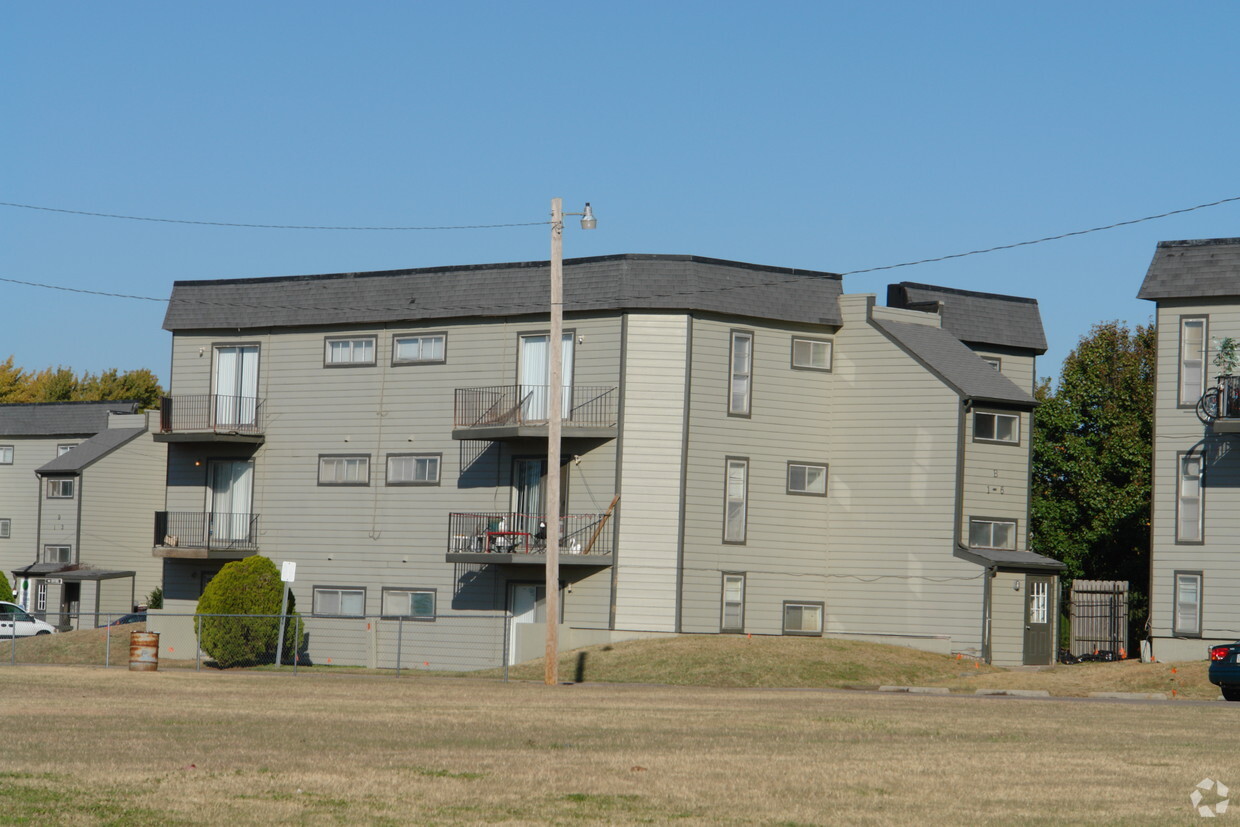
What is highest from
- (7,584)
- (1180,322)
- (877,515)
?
(1180,322)

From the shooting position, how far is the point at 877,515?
3950 centimetres

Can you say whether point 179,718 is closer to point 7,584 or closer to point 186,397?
point 186,397

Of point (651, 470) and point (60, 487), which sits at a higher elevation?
point (651, 470)

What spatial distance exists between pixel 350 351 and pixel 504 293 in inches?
193

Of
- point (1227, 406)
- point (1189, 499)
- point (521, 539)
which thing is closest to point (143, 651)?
point (521, 539)

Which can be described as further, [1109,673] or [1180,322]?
[1180,322]

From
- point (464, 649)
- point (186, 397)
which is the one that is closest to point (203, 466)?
point (186, 397)

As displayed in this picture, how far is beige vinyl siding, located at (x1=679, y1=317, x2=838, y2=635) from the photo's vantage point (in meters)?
38.7

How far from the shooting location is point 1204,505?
37156 mm

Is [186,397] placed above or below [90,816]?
above

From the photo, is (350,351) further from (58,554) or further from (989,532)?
(58,554)

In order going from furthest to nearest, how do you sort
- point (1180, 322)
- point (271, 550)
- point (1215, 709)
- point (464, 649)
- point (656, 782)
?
1. point (271, 550)
2. point (464, 649)
3. point (1180, 322)
4. point (1215, 709)
5. point (656, 782)

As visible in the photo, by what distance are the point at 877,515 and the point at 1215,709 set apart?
47.2 ft

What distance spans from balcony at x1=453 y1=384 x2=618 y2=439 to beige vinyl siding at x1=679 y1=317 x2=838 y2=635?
215cm
